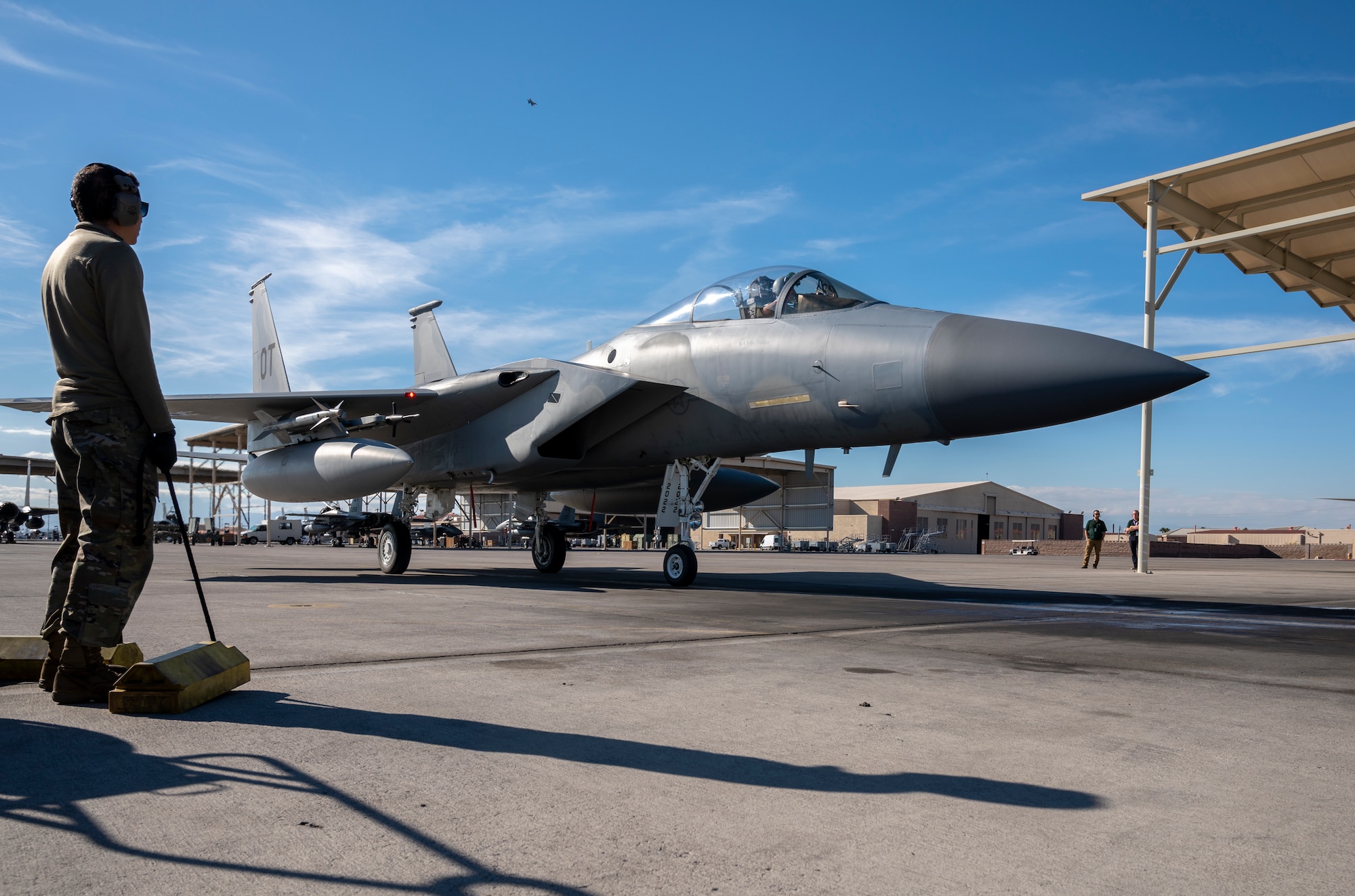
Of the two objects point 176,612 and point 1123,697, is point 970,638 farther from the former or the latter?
point 176,612

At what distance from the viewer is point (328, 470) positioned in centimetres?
1146

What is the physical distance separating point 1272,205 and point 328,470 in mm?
18429

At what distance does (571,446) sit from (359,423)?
2.78 m

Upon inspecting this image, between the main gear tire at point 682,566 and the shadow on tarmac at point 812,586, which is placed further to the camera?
the main gear tire at point 682,566

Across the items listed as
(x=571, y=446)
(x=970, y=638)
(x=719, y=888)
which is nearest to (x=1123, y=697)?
(x=970, y=638)

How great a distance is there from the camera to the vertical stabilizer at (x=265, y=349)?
1686 centimetres

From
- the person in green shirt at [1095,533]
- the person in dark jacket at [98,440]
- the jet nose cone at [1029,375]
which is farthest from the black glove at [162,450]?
the person in green shirt at [1095,533]

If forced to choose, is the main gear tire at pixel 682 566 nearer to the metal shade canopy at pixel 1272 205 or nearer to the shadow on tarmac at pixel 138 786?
the shadow on tarmac at pixel 138 786

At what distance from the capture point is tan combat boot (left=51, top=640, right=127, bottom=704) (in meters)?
3.32

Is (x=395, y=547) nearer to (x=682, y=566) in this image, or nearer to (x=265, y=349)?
(x=682, y=566)

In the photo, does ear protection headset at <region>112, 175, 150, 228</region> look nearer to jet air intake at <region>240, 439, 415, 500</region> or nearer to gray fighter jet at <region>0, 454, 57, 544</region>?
jet air intake at <region>240, 439, 415, 500</region>

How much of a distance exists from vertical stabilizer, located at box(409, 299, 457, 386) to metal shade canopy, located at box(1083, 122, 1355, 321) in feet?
43.1

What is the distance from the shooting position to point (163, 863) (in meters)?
1.82

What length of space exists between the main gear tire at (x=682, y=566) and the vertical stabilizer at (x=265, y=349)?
9.56 metres
